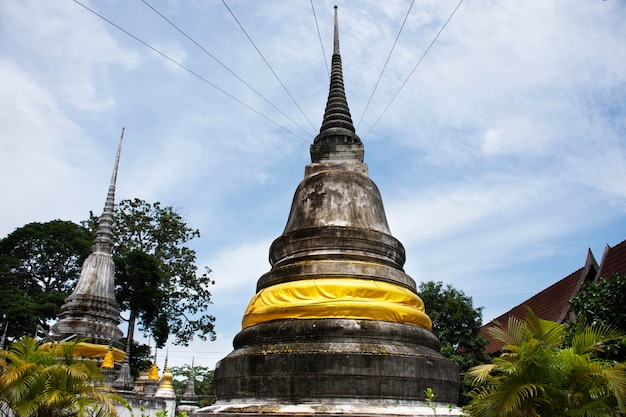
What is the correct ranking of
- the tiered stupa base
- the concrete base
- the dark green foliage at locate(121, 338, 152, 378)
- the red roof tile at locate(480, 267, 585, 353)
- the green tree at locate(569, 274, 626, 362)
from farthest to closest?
the dark green foliage at locate(121, 338, 152, 378), the red roof tile at locate(480, 267, 585, 353), the green tree at locate(569, 274, 626, 362), the tiered stupa base, the concrete base

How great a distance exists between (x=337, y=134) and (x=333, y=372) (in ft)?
17.8

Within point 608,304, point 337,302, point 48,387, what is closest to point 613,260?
point 608,304

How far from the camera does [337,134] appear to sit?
10.7 metres

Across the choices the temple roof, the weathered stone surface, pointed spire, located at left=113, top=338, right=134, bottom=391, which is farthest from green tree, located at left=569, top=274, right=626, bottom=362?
pointed spire, located at left=113, top=338, right=134, bottom=391

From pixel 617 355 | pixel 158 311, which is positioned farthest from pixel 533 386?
pixel 158 311

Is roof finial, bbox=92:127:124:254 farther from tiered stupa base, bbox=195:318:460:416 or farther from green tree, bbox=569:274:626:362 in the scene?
green tree, bbox=569:274:626:362

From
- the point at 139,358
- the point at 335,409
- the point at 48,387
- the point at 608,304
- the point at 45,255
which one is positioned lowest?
the point at 335,409

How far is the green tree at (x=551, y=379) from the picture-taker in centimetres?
439

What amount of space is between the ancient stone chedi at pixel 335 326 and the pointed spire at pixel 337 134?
27.5 inches

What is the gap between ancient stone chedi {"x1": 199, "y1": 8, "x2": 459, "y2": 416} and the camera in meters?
6.80

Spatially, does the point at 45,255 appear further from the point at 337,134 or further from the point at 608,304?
the point at 608,304

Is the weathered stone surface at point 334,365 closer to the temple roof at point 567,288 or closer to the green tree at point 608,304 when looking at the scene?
the green tree at point 608,304

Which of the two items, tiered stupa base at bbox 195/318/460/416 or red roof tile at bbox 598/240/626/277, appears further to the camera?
red roof tile at bbox 598/240/626/277

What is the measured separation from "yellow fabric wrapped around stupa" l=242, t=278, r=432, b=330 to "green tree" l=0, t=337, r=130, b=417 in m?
2.52
